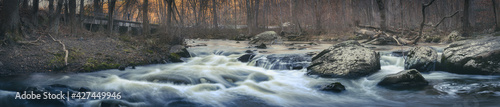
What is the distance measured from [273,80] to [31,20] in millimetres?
11108

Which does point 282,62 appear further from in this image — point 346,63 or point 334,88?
point 334,88

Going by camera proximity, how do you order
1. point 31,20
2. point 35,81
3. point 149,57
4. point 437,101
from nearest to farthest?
point 437,101, point 35,81, point 149,57, point 31,20

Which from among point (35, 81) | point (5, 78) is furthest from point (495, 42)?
point (5, 78)

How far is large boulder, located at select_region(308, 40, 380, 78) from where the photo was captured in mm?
8562

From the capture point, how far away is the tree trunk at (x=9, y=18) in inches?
369

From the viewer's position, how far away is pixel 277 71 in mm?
9953

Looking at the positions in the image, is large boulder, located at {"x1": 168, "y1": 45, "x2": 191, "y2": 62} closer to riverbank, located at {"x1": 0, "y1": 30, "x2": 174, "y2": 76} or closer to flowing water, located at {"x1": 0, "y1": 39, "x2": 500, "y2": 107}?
riverbank, located at {"x1": 0, "y1": 30, "x2": 174, "y2": 76}

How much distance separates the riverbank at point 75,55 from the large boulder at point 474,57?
9.12 m

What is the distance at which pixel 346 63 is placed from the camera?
8.75 metres

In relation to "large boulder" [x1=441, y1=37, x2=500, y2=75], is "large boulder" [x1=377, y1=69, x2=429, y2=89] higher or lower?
lower

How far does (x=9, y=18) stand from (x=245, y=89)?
7.91m

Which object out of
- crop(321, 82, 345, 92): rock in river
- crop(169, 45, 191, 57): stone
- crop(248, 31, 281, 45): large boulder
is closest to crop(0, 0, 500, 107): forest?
crop(321, 82, 345, 92): rock in river

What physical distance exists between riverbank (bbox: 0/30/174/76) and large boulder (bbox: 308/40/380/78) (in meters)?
5.65

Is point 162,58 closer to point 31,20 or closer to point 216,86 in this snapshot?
point 216,86
